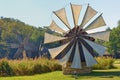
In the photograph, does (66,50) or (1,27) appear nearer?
(66,50)

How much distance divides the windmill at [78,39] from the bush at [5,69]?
372cm

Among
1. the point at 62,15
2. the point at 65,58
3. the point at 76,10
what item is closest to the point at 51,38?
the point at 62,15

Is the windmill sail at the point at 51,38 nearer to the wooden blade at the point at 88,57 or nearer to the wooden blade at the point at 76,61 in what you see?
the wooden blade at the point at 76,61

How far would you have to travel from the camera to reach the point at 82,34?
82.5 ft

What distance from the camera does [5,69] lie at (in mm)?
24328

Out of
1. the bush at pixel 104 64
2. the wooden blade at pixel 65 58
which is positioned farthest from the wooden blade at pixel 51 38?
the bush at pixel 104 64

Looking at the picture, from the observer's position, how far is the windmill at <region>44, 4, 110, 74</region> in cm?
2420

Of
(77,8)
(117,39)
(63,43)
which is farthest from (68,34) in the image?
(117,39)

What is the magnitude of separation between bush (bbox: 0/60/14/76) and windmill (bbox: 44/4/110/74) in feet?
12.2

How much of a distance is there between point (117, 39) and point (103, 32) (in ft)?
180

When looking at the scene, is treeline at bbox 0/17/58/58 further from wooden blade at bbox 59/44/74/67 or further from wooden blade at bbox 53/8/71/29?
wooden blade at bbox 59/44/74/67

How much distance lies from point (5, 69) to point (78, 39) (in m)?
6.49

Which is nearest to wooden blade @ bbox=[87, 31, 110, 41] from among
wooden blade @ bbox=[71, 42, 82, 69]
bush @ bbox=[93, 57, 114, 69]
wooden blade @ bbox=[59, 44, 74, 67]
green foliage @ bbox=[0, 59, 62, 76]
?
wooden blade @ bbox=[71, 42, 82, 69]

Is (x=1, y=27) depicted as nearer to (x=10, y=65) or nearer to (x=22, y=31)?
(x=22, y=31)
